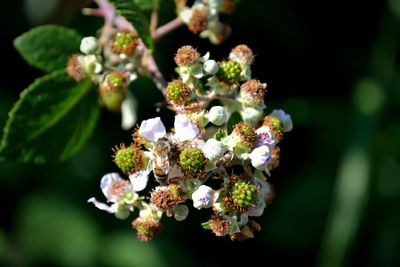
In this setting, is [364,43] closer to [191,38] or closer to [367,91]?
[367,91]

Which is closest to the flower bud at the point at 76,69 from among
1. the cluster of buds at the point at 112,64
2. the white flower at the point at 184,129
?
the cluster of buds at the point at 112,64

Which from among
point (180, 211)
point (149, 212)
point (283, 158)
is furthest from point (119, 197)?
point (283, 158)

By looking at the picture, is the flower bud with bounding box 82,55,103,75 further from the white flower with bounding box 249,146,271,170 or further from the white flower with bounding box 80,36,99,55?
the white flower with bounding box 249,146,271,170

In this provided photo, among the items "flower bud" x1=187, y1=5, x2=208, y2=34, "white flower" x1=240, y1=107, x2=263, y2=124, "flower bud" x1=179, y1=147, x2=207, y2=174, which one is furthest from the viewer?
"flower bud" x1=187, y1=5, x2=208, y2=34

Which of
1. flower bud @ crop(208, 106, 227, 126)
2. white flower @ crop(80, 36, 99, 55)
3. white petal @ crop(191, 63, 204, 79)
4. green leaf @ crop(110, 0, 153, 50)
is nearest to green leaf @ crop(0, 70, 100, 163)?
white flower @ crop(80, 36, 99, 55)

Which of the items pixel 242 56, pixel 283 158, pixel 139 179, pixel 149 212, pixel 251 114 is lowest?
pixel 283 158

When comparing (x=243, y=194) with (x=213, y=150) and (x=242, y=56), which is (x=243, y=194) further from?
(x=242, y=56)
